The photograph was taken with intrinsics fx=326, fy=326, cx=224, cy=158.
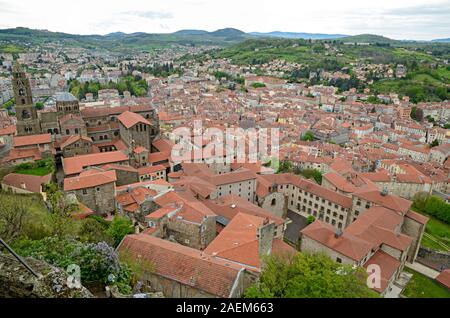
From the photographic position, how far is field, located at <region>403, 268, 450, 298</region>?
2912 cm

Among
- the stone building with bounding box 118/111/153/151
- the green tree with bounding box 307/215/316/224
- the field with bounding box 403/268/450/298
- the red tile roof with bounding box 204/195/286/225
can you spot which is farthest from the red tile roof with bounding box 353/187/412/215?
the stone building with bounding box 118/111/153/151

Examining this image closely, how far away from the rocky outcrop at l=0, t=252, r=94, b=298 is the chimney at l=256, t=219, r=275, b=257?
15.2 meters

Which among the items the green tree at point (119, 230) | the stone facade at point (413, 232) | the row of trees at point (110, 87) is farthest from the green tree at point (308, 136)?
the row of trees at point (110, 87)

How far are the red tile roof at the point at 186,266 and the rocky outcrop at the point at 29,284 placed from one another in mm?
7557

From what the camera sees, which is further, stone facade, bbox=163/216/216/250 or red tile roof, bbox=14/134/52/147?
red tile roof, bbox=14/134/52/147

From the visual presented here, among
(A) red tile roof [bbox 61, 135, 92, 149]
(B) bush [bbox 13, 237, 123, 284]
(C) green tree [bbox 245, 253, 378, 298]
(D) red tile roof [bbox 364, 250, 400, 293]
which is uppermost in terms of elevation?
(B) bush [bbox 13, 237, 123, 284]

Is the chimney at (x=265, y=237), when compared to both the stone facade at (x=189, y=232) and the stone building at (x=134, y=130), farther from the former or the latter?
the stone building at (x=134, y=130)

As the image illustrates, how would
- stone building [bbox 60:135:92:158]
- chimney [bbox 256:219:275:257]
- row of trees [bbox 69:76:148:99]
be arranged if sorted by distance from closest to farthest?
chimney [bbox 256:219:275:257]
stone building [bbox 60:135:92:158]
row of trees [bbox 69:76:148:99]

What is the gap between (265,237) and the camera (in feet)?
81.1

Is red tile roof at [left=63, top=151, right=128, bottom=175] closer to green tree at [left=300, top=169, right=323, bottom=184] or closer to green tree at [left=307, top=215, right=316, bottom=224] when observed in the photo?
green tree at [left=307, top=215, right=316, bottom=224]

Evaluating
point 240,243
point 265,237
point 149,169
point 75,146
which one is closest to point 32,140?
point 75,146

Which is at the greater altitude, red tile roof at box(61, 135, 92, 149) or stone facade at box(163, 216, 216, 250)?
red tile roof at box(61, 135, 92, 149)

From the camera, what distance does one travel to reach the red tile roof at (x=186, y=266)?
1631 cm
